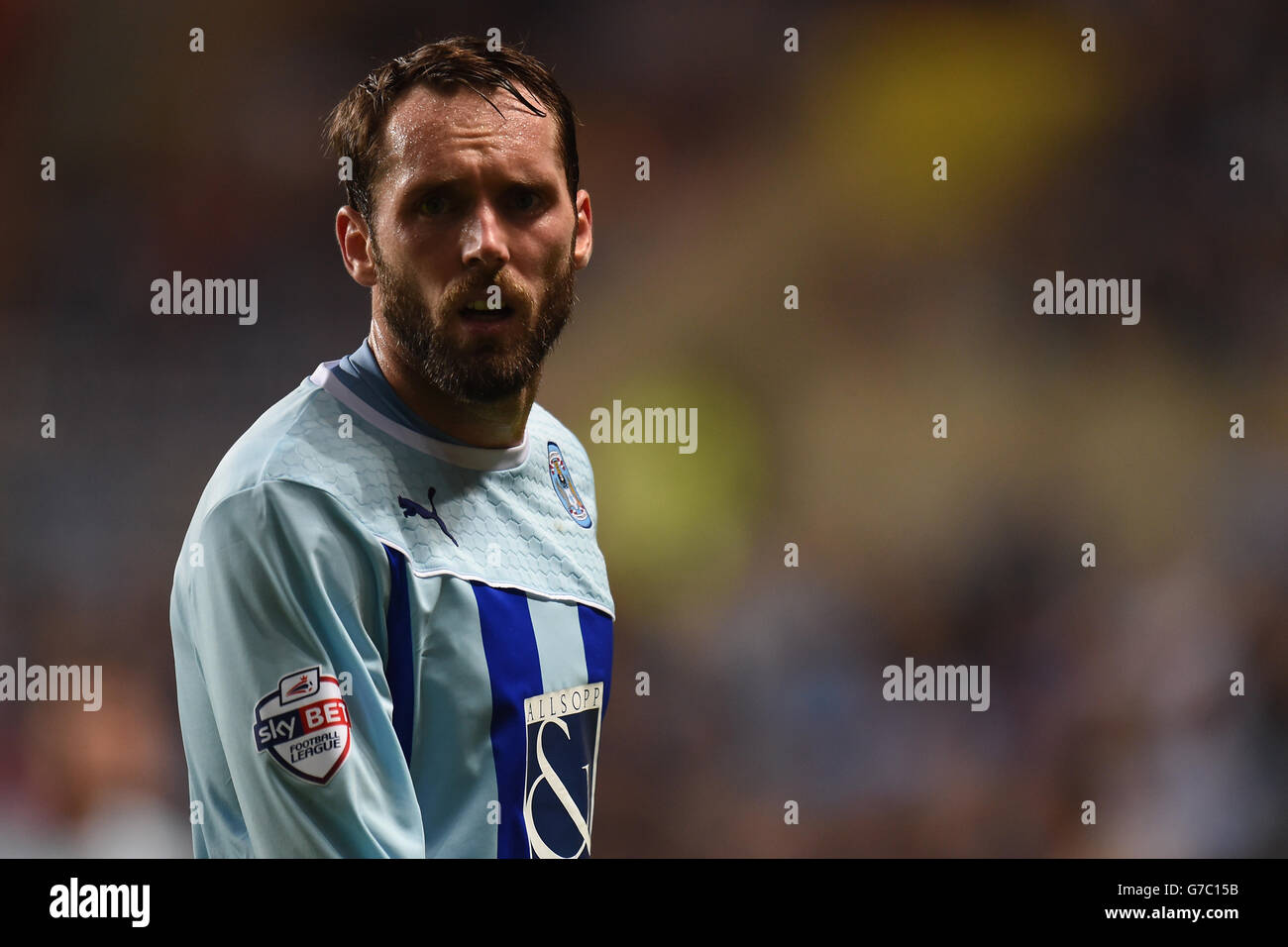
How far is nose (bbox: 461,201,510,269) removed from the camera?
58.1 inches

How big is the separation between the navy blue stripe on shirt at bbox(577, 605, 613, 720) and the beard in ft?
1.25

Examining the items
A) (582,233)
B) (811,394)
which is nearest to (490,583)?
(582,233)

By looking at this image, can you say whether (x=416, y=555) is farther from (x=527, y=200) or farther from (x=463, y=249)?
(x=527, y=200)

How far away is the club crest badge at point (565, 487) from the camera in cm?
189

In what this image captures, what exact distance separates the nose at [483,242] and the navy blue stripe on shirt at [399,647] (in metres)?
0.41

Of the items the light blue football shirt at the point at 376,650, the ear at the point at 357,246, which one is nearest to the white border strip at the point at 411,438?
the light blue football shirt at the point at 376,650

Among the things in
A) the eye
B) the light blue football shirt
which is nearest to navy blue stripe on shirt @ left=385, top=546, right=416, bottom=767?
the light blue football shirt

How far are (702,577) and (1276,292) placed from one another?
94.1 inches

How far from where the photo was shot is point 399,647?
1415 millimetres

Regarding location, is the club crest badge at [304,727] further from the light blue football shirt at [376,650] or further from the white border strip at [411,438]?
the white border strip at [411,438]

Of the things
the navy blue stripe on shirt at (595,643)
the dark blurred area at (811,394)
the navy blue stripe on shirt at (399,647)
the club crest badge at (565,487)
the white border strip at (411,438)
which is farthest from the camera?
the dark blurred area at (811,394)

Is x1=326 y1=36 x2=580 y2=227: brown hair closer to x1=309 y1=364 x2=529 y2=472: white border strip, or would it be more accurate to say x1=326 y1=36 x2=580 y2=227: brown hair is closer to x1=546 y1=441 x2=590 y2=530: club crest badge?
x1=309 y1=364 x2=529 y2=472: white border strip

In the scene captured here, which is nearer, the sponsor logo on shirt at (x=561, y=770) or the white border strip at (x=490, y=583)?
the white border strip at (x=490, y=583)

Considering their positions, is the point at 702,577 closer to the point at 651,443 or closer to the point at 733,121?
the point at 651,443
